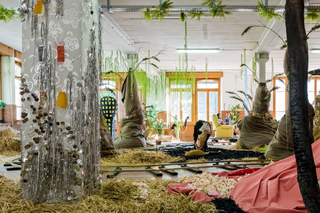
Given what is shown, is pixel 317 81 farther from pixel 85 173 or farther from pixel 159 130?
pixel 85 173

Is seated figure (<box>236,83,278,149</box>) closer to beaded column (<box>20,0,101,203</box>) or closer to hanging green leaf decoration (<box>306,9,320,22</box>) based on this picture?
hanging green leaf decoration (<box>306,9,320,22</box>)

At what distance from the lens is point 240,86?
47.0 ft

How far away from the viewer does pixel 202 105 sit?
14688 mm

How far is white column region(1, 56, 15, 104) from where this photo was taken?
910 cm

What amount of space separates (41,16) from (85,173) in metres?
1.27

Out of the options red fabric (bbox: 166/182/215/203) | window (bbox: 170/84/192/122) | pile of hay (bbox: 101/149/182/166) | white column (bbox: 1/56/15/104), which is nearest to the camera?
red fabric (bbox: 166/182/215/203)

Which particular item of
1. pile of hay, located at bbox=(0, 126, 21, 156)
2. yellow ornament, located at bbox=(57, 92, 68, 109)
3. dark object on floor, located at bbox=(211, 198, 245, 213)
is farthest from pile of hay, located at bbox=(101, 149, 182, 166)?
pile of hay, located at bbox=(0, 126, 21, 156)

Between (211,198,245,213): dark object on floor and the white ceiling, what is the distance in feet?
13.3

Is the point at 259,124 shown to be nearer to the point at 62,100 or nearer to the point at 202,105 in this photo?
the point at 62,100

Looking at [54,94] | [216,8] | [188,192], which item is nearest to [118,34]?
[216,8]

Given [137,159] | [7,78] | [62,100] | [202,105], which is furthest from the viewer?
[202,105]

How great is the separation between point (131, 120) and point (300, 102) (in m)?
6.03

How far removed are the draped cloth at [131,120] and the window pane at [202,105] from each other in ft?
25.4

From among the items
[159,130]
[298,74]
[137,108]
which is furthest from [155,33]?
[298,74]
